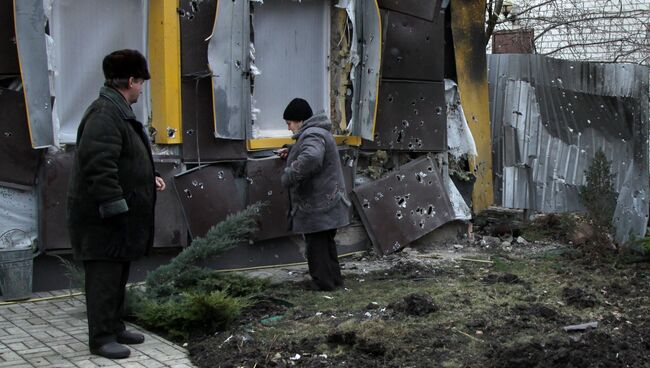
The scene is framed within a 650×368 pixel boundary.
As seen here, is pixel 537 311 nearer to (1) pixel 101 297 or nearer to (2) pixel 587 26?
(1) pixel 101 297

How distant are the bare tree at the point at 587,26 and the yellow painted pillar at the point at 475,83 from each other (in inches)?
132

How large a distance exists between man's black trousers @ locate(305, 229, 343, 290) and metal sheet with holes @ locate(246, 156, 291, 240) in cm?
102

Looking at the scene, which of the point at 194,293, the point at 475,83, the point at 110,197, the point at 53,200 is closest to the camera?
the point at 110,197

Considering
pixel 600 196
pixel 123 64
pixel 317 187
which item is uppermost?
pixel 123 64

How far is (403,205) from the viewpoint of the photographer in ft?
29.9

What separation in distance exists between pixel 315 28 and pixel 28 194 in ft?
12.0

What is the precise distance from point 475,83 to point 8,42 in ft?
19.0

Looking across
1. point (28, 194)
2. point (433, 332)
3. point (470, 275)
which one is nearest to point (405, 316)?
point (433, 332)

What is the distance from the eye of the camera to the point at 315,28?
884cm

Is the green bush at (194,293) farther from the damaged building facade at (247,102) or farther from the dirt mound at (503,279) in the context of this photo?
the dirt mound at (503,279)

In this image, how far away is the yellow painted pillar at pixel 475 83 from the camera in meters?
9.86

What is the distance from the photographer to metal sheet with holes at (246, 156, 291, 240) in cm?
808

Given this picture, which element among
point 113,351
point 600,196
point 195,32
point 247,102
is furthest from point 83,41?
point 600,196

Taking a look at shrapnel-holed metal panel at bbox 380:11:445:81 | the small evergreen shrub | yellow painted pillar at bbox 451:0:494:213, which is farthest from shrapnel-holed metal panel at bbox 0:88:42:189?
the small evergreen shrub
